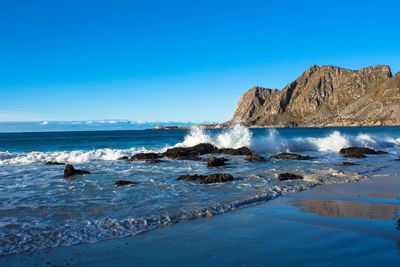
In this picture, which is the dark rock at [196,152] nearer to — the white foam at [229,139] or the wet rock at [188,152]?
the wet rock at [188,152]

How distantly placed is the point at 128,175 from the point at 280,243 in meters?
12.3

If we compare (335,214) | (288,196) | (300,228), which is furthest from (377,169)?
(300,228)

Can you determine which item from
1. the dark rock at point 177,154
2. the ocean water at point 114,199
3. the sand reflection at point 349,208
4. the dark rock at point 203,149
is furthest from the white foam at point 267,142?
the sand reflection at point 349,208

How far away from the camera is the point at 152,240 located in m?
8.00

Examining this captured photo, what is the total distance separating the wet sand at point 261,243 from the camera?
6.66 meters

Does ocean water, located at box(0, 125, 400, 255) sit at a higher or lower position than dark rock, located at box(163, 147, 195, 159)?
lower

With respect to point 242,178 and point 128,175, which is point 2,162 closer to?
point 128,175

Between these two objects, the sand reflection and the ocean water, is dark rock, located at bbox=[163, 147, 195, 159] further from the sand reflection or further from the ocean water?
the sand reflection

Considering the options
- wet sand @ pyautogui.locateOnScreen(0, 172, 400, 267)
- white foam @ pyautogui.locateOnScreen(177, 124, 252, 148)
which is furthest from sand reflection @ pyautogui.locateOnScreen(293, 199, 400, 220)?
white foam @ pyautogui.locateOnScreen(177, 124, 252, 148)

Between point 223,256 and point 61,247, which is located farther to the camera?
point 61,247

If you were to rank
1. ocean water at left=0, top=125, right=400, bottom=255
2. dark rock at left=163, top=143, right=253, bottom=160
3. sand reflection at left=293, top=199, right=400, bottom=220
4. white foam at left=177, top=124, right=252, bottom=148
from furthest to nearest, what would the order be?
white foam at left=177, top=124, right=252, bottom=148 → dark rock at left=163, top=143, right=253, bottom=160 → sand reflection at left=293, top=199, right=400, bottom=220 → ocean water at left=0, top=125, right=400, bottom=255

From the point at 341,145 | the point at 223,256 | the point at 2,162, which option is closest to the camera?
the point at 223,256

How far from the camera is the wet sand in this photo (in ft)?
Result: 21.8

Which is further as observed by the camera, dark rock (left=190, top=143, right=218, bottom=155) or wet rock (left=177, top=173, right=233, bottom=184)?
dark rock (left=190, top=143, right=218, bottom=155)
